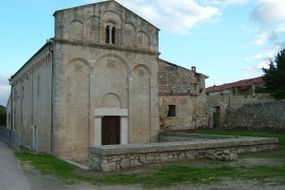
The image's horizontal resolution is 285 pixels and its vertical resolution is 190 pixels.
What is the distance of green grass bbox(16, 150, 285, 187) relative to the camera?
10.4 m

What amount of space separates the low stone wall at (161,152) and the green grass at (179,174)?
534 millimetres

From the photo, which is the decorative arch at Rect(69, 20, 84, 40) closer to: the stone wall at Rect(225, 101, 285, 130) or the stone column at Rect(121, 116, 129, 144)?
the stone column at Rect(121, 116, 129, 144)

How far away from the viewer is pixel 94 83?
20828 millimetres

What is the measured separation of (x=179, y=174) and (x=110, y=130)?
10.9 metres

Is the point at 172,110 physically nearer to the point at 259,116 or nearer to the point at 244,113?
the point at 244,113

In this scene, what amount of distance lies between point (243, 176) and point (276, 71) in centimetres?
3423

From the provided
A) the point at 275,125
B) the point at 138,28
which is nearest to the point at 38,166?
the point at 138,28

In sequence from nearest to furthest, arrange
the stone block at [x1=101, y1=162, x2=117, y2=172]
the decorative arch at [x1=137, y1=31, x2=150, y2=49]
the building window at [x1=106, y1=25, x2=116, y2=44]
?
the stone block at [x1=101, y1=162, x2=117, y2=172] → the building window at [x1=106, y1=25, x2=116, y2=44] → the decorative arch at [x1=137, y1=31, x2=150, y2=49]

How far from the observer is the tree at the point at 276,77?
40900 millimetres

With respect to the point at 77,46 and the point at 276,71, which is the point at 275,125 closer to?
the point at 77,46

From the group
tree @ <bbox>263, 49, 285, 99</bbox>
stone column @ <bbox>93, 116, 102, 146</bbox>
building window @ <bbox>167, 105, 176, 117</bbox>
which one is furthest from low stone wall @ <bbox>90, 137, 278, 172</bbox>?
tree @ <bbox>263, 49, 285, 99</bbox>

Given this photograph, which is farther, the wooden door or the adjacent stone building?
the adjacent stone building

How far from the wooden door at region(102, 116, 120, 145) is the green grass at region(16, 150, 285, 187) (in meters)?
7.86

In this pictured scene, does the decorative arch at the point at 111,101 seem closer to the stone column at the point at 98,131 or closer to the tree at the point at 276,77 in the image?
the stone column at the point at 98,131
